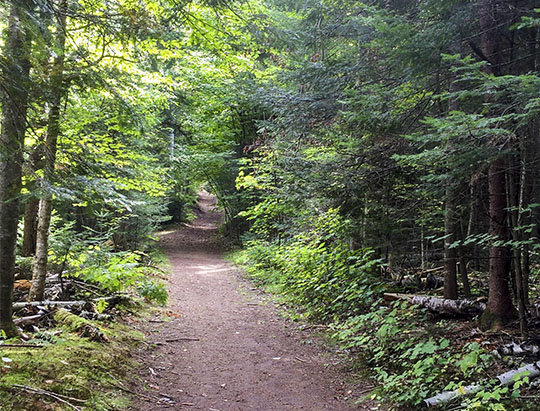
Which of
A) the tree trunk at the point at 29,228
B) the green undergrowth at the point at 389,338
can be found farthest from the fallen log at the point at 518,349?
the tree trunk at the point at 29,228

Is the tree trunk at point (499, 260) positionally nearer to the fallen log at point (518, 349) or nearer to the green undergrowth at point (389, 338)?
the green undergrowth at point (389, 338)

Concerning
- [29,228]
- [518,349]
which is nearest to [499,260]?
[518,349]

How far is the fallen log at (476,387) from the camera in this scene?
402 centimetres

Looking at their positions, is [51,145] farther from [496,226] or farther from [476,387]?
[496,226]

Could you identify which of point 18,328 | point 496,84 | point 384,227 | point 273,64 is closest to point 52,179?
point 18,328

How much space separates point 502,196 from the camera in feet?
17.0

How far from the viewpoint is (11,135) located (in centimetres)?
414

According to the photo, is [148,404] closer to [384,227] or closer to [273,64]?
[384,227]

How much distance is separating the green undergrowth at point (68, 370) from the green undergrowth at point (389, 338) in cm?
324

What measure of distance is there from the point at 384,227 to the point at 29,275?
7.47m

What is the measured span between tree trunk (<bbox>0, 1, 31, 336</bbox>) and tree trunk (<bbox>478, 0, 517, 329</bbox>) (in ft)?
18.7

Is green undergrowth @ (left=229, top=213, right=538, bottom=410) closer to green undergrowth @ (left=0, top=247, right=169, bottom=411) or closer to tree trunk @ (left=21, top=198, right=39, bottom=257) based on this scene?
green undergrowth @ (left=0, top=247, right=169, bottom=411)

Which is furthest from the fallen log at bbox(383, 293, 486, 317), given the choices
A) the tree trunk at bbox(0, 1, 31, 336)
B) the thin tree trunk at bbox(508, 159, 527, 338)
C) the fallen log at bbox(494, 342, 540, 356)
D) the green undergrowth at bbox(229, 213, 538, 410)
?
the tree trunk at bbox(0, 1, 31, 336)

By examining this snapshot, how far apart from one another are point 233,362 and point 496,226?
449 cm
